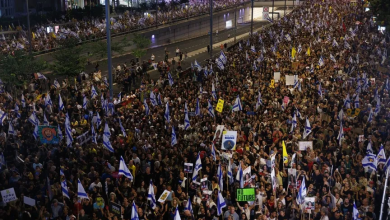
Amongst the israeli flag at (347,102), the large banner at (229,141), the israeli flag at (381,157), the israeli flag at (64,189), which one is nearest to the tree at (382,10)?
the israeli flag at (347,102)

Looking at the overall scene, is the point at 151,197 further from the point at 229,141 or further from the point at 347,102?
the point at 347,102

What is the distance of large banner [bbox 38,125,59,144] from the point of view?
20.2m

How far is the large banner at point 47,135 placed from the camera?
20250 mm

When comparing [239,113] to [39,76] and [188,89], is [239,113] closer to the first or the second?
[188,89]

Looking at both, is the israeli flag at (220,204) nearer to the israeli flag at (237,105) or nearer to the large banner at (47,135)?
the large banner at (47,135)

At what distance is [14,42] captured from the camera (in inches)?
1900

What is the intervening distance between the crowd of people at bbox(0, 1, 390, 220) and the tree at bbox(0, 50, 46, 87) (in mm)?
1181

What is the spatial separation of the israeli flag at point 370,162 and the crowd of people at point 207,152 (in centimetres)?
4

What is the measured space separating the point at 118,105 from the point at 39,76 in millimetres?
7453

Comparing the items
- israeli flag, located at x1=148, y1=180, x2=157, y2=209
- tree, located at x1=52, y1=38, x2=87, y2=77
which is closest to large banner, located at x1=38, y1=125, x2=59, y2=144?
israeli flag, located at x1=148, y1=180, x2=157, y2=209

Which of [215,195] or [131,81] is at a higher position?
[215,195]

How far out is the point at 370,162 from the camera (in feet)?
55.9

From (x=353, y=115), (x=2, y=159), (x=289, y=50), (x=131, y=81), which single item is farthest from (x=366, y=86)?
(x=2, y=159)

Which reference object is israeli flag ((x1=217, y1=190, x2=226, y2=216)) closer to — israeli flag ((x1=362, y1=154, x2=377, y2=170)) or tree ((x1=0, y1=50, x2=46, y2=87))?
israeli flag ((x1=362, y1=154, x2=377, y2=170))
